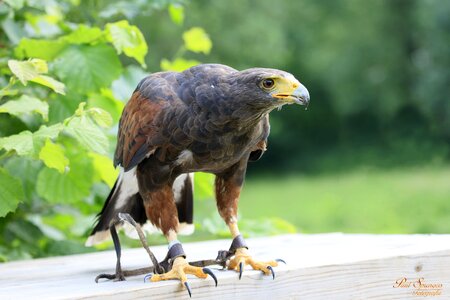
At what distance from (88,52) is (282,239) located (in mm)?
1193

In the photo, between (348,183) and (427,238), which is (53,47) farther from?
(348,183)

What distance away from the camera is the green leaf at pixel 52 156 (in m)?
2.83

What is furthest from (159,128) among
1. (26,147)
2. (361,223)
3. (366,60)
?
(366,60)

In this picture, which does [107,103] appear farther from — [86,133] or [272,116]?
[272,116]

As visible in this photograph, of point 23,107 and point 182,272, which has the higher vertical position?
point 23,107

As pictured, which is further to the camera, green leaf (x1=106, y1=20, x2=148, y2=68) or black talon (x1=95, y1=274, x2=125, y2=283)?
green leaf (x1=106, y1=20, x2=148, y2=68)

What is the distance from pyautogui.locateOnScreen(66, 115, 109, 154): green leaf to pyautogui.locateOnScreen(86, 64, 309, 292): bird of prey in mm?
84

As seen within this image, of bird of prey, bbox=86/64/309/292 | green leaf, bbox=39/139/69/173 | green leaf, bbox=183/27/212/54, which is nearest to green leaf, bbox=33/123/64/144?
green leaf, bbox=39/139/69/173

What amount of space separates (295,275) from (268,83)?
0.61m

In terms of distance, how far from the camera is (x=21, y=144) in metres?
2.71

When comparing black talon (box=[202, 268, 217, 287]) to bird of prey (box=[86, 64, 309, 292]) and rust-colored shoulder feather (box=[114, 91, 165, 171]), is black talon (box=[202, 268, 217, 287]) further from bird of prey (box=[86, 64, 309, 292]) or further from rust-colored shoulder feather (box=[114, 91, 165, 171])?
rust-colored shoulder feather (box=[114, 91, 165, 171])

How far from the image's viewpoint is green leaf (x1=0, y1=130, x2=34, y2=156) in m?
2.68

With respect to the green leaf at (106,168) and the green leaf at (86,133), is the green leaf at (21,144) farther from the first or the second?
the green leaf at (106,168)

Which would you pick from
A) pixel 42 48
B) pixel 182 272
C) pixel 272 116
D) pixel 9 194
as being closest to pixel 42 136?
pixel 9 194
